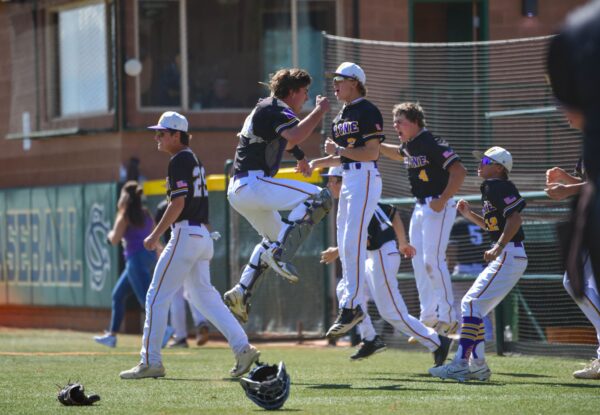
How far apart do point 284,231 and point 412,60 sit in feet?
23.0

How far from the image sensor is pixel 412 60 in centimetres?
1581

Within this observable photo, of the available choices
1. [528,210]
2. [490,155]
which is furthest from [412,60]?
[490,155]

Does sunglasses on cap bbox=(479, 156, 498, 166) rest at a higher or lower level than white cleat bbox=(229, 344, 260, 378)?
higher

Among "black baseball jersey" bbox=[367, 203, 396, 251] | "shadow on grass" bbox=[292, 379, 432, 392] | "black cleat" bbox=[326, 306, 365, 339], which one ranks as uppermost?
"black baseball jersey" bbox=[367, 203, 396, 251]

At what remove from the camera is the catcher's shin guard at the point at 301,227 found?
9250 millimetres

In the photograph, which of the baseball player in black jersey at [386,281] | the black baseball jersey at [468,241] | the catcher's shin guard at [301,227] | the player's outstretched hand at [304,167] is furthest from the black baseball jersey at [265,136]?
the black baseball jersey at [468,241]

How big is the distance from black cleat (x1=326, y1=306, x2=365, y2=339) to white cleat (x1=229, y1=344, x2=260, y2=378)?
0.62 meters

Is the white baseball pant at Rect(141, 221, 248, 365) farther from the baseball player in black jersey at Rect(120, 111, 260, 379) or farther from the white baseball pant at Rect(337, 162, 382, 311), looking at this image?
the white baseball pant at Rect(337, 162, 382, 311)

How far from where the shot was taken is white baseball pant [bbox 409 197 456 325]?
11.8 meters

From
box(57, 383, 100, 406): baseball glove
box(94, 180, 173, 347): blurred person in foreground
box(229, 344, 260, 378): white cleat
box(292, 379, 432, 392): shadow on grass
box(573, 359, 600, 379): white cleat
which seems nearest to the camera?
box(57, 383, 100, 406): baseball glove

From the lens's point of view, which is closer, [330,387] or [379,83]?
[330,387]

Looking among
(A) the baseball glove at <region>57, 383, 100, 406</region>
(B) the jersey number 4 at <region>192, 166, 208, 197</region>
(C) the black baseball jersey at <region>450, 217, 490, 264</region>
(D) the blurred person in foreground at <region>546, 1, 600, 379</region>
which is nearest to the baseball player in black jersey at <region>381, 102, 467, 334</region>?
(C) the black baseball jersey at <region>450, 217, 490, 264</region>

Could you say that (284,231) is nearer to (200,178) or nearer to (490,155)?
(200,178)

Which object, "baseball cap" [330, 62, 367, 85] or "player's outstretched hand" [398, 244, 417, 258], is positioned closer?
"baseball cap" [330, 62, 367, 85]
